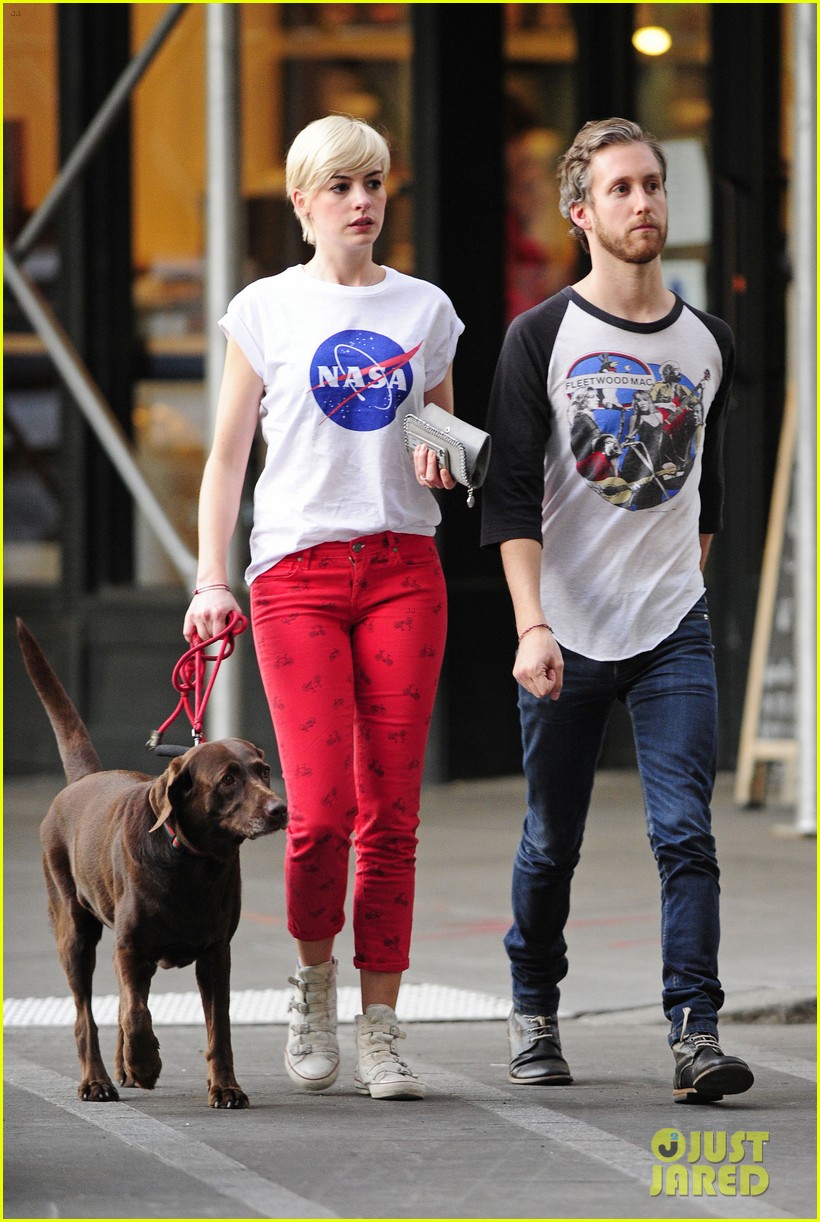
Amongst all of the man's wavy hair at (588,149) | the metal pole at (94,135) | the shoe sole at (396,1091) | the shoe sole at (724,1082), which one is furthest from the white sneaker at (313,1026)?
the metal pole at (94,135)

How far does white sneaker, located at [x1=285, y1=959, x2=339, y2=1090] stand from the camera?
446 centimetres

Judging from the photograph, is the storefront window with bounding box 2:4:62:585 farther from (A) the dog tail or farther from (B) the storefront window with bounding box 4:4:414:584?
(A) the dog tail

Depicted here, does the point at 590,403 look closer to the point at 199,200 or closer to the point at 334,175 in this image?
the point at 334,175

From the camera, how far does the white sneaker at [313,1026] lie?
4457 millimetres

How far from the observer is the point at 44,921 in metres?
7.16

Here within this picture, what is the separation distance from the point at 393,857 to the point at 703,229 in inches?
286

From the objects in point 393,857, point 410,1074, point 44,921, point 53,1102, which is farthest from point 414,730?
point 44,921

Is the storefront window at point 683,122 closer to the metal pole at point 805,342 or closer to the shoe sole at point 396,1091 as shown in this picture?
the metal pole at point 805,342

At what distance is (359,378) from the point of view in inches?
168

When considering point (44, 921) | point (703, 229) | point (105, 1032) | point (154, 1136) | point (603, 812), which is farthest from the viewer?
point (703, 229)

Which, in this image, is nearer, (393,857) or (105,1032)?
(393,857)

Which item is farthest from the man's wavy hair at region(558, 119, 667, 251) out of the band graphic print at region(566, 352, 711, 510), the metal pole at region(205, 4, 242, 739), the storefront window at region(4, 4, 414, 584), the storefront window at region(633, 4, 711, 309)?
the storefront window at region(633, 4, 711, 309)

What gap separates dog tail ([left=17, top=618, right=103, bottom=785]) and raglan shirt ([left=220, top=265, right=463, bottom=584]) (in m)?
0.66

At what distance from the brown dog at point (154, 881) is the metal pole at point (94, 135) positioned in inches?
228
